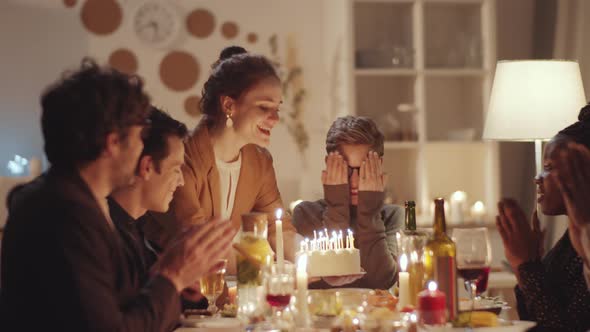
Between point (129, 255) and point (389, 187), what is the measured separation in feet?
9.51

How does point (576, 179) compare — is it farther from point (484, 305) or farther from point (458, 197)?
point (458, 197)

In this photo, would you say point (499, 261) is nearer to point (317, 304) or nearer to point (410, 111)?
point (410, 111)

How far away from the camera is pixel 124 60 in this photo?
4.80 m

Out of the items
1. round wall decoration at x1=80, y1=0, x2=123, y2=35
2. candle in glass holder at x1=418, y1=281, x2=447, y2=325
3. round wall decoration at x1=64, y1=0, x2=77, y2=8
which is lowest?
candle in glass holder at x1=418, y1=281, x2=447, y2=325

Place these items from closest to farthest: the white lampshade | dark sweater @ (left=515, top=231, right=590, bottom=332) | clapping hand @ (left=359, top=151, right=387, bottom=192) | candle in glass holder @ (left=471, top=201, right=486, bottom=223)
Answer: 1. dark sweater @ (left=515, top=231, right=590, bottom=332)
2. clapping hand @ (left=359, top=151, right=387, bottom=192)
3. the white lampshade
4. candle in glass holder @ (left=471, top=201, right=486, bottom=223)

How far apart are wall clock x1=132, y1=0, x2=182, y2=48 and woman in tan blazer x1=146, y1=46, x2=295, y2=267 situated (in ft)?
7.20

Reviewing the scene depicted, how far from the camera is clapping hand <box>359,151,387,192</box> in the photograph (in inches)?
109

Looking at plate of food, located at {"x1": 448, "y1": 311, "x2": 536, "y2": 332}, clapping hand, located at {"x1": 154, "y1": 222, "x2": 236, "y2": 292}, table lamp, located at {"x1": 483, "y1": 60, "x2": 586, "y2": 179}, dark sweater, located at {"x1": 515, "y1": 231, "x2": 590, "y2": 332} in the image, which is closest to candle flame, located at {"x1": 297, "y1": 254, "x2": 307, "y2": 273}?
clapping hand, located at {"x1": 154, "y1": 222, "x2": 236, "y2": 292}

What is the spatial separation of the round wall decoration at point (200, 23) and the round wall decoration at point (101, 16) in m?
0.42

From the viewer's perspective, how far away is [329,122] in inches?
192

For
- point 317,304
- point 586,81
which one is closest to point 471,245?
point 317,304

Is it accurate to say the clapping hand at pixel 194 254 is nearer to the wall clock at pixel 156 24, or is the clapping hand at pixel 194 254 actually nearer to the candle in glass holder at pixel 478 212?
the candle in glass holder at pixel 478 212

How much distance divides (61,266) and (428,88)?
3.64m

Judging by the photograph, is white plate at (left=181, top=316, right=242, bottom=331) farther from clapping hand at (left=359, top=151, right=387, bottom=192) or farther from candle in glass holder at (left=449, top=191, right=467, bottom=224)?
candle in glass holder at (left=449, top=191, right=467, bottom=224)
